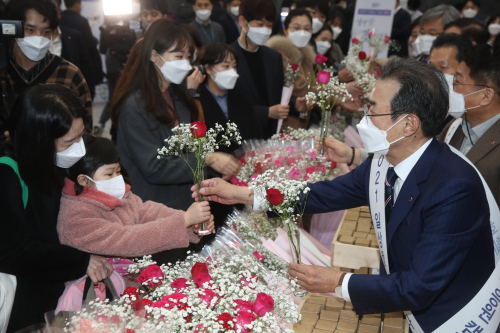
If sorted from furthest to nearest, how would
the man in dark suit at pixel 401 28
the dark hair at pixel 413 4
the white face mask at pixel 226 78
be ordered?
the dark hair at pixel 413 4, the man in dark suit at pixel 401 28, the white face mask at pixel 226 78

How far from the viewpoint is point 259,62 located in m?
3.73

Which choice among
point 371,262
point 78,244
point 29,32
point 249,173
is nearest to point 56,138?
point 78,244

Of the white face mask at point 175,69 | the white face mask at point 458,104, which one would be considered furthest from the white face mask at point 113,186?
the white face mask at point 458,104

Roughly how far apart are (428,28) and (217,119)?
314cm

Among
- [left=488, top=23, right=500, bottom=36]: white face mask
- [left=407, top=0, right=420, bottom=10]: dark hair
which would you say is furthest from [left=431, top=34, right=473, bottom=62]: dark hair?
[left=407, top=0, right=420, bottom=10]: dark hair

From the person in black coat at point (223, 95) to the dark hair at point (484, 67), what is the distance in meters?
1.49

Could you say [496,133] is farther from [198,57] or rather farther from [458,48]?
[198,57]

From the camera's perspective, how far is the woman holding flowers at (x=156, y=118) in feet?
7.80

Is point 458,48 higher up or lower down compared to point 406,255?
higher up

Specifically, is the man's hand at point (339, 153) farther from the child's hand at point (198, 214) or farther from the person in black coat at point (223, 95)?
the child's hand at point (198, 214)

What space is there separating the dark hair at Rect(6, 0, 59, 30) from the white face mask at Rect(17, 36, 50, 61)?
0.43 feet

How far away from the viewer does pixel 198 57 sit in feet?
10.2

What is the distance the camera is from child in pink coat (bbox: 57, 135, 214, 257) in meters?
1.81

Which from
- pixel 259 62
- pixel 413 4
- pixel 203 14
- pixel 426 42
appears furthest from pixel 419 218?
pixel 413 4
